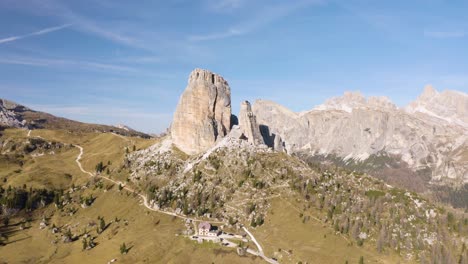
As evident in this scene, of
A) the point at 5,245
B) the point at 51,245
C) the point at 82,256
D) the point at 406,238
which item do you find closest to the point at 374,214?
the point at 406,238

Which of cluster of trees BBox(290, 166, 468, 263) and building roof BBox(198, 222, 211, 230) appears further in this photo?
building roof BBox(198, 222, 211, 230)

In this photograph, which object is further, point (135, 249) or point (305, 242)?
point (135, 249)

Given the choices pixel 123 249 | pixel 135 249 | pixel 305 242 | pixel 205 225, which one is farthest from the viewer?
pixel 205 225

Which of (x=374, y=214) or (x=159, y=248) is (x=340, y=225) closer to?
(x=374, y=214)

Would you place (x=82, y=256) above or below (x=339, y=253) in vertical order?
below

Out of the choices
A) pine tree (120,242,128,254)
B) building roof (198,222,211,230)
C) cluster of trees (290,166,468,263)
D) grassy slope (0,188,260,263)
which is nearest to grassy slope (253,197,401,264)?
cluster of trees (290,166,468,263)

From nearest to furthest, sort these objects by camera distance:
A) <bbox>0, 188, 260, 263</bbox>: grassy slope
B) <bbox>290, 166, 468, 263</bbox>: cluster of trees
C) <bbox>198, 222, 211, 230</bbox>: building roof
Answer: <bbox>0, 188, 260, 263</bbox>: grassy slope < <bbox>290, 166, 468, 263</bbox>: cluster of trees < <bbox>198, 222, 211, 230</bbox>: building roof

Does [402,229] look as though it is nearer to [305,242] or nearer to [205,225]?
[305,242]

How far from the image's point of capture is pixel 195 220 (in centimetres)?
19000

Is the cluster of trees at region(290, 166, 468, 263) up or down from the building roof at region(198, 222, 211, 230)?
up

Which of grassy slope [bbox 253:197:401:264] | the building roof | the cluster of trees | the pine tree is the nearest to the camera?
grassy slope [bbox 253:197:401:264]

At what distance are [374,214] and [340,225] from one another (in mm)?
27612

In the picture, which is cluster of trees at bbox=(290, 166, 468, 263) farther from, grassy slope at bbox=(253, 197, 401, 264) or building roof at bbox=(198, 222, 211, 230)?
building roof at bbox=(198, 222, 211, 230)

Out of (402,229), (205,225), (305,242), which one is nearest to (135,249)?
(205,225)
